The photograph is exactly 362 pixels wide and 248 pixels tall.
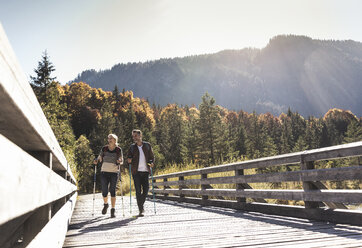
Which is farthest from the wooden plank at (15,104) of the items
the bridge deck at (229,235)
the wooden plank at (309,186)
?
the wooden plank at (309,186)

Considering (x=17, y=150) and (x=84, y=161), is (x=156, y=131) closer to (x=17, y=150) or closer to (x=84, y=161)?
(x=84, y=161)

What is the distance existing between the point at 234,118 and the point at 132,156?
106174 mm

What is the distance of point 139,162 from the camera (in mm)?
7773

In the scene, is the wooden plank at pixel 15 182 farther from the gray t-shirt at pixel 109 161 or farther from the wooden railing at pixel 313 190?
the gray t-shirt at pixel 109 161

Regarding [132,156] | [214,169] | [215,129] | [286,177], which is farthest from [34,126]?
[215,129]

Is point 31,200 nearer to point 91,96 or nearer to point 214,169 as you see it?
point 214,169

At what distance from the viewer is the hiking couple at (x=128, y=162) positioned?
24.7 ft

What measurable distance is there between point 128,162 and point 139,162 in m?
0.29

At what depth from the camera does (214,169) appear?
844 cm

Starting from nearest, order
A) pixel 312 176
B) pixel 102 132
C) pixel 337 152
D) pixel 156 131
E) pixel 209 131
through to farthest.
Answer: pixel 337 152, pixel 312 176, pixel 209 131, pixel 102 132, pixel 156 131

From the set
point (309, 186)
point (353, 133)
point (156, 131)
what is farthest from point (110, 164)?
point (353, 133)

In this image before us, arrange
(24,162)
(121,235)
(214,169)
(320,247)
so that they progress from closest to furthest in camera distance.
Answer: (24,162)
(320,247)
(121,235)
(214,169)

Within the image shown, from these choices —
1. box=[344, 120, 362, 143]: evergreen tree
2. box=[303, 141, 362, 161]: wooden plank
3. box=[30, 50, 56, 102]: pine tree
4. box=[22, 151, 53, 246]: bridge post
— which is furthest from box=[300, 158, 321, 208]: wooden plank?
box=[344, 120, 362, 143]: evergreen tree

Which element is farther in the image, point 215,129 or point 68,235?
point 215,129
